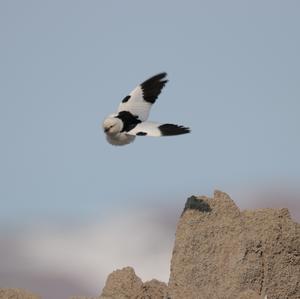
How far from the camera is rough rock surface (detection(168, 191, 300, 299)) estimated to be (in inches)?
1029

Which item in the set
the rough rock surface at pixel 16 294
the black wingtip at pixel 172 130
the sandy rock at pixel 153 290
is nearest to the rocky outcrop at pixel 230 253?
the sandy rock at pixel 153 290

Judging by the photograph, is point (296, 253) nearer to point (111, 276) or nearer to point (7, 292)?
point (111, 276)

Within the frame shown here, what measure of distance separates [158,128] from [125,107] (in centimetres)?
147

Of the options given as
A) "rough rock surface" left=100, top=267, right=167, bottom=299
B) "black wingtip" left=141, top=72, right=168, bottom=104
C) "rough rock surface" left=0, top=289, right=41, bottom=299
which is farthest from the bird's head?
"rough rock surface" left=0, top=289, right=41, bottom=299

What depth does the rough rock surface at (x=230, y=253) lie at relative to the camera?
2614cm

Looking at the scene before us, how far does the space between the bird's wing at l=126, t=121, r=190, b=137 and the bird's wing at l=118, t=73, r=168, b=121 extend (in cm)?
79

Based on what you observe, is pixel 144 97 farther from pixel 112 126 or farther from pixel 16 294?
pixel 16 294

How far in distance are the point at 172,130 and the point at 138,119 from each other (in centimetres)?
134

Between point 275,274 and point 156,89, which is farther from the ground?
point 156,89

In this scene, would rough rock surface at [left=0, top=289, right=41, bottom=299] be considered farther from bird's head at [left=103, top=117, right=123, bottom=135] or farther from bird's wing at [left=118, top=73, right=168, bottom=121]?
bird's wing at [left=118, top=73, right=168, bottom=121]

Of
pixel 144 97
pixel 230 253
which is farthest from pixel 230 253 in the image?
pixel 144 97

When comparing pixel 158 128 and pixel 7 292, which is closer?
pixel 158 128

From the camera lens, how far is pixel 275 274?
86.7 ft

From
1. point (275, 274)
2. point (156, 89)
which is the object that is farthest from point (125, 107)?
point (275, 274)
